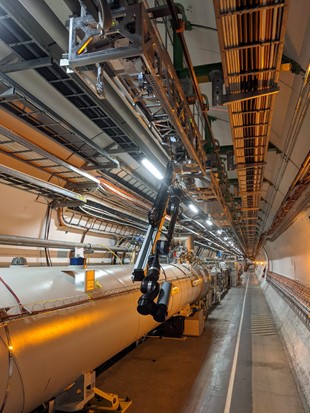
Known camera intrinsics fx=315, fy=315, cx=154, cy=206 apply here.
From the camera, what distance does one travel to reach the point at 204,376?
494cm

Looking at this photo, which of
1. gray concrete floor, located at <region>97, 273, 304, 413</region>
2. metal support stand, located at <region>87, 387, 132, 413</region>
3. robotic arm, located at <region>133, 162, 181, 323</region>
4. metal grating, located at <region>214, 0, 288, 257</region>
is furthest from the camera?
gray concrete floor, located at <region>97, 273, 304, 413</region>

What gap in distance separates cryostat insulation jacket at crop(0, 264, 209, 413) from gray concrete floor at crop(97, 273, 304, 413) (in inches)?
50.4

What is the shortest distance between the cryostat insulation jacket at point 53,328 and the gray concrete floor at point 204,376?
128cm

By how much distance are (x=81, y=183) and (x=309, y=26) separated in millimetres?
3454

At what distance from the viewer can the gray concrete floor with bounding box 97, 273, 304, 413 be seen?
3998 mm

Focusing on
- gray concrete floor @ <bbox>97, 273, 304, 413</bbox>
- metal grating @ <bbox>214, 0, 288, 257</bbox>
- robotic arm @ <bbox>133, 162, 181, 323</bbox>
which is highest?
metal grating @ <bbox>214, 0, 288, 257</bbox>

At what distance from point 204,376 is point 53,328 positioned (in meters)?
3.56

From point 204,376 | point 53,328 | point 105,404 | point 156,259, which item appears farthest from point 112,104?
point 204,376

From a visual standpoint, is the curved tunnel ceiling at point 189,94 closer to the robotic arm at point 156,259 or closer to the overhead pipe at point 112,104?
the overhead pipe at point 112,104

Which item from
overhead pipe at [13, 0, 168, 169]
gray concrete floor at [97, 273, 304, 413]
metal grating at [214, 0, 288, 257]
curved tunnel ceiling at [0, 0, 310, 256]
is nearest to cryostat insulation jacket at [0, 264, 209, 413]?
gray concrete floor at [97, 273, 304, 413]

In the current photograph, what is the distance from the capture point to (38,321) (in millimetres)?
2176

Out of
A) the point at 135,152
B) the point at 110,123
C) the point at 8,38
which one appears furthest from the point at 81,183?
the point at 8,38

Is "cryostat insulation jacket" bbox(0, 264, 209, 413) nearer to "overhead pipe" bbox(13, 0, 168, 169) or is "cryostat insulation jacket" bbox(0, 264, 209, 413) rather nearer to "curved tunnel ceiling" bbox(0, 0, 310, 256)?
"curved tunnel ceiling" bbox(0, 0, 310, 256)

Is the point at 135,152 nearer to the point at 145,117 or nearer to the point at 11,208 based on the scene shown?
the point at 145,117
